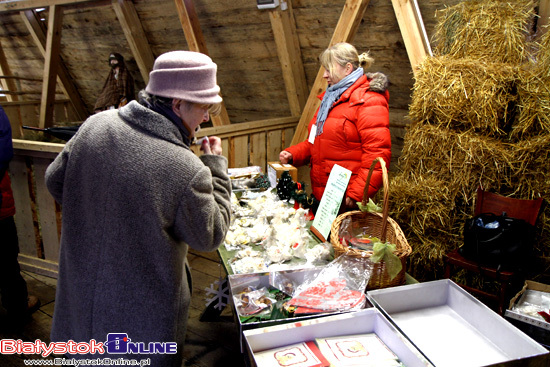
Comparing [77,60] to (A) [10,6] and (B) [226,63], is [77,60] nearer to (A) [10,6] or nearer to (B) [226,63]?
(A) [10,6]

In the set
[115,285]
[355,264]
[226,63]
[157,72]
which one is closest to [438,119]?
[355,264]

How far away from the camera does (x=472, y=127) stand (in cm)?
240

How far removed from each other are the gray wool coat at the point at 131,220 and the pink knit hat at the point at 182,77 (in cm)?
8

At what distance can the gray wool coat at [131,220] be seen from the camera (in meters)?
1.06

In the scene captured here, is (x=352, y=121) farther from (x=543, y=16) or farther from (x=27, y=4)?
(x=27, y=4)

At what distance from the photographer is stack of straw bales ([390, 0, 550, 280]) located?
2234 millimetres

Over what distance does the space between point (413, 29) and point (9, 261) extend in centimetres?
301

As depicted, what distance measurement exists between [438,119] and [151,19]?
11.4 feet

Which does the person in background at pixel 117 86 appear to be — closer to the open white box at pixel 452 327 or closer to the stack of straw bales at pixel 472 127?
the stack of straw bales at pixel 472 127

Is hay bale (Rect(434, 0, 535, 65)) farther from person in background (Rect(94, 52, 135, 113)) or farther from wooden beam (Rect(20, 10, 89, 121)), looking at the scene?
wooden beam (Rect(20, 10, 89, 121))

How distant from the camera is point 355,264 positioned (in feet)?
4.57

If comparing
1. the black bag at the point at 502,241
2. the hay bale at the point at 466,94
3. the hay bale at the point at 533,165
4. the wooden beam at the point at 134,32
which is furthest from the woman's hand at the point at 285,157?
the wooden beam at the point at 134,32

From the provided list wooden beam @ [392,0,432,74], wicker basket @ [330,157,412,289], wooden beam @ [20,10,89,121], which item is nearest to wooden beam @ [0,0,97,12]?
wooden beam @ [20,10,89,121]

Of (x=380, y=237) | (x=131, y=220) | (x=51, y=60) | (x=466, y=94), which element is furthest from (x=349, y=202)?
(x=51, y=60)
